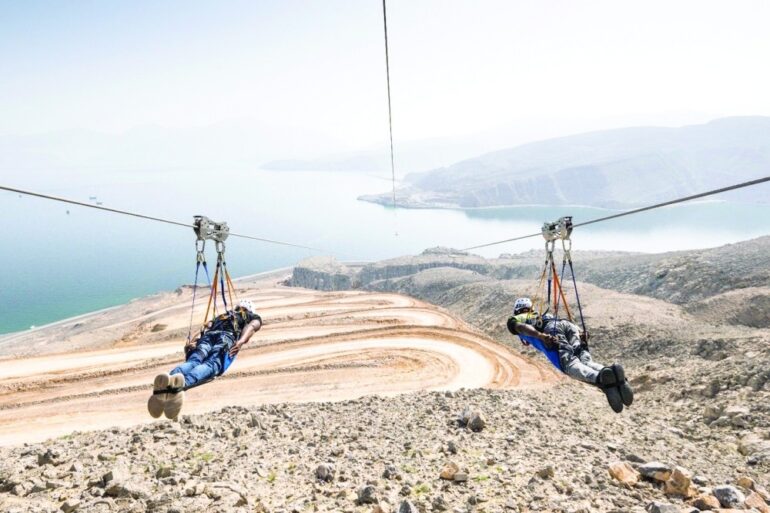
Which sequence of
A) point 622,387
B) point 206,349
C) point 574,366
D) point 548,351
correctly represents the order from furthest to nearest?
point 548,351 < point 206,349 < point 574,366 < point 622,387

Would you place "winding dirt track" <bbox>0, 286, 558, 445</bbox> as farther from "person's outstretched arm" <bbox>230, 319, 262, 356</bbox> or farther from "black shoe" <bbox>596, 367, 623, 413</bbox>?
"black shoe" <bbox>596, 367, 623, 413</bbox>

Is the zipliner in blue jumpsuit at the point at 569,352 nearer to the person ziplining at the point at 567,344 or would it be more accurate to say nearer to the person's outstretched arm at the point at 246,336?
the person ziplining at the point at 567,344

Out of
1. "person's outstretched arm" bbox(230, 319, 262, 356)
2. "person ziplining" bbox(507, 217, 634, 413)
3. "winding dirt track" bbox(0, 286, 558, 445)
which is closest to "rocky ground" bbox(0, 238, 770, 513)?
"person ziplining" bbox(507, 217, 634, 413)

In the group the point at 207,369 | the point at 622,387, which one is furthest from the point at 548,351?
the point at 207,369

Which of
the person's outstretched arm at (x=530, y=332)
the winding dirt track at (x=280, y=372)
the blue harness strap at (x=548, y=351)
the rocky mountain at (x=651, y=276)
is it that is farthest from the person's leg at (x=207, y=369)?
the rocky mountain at (x=651, y=276)

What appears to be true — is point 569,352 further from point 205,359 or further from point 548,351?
point 205,359
